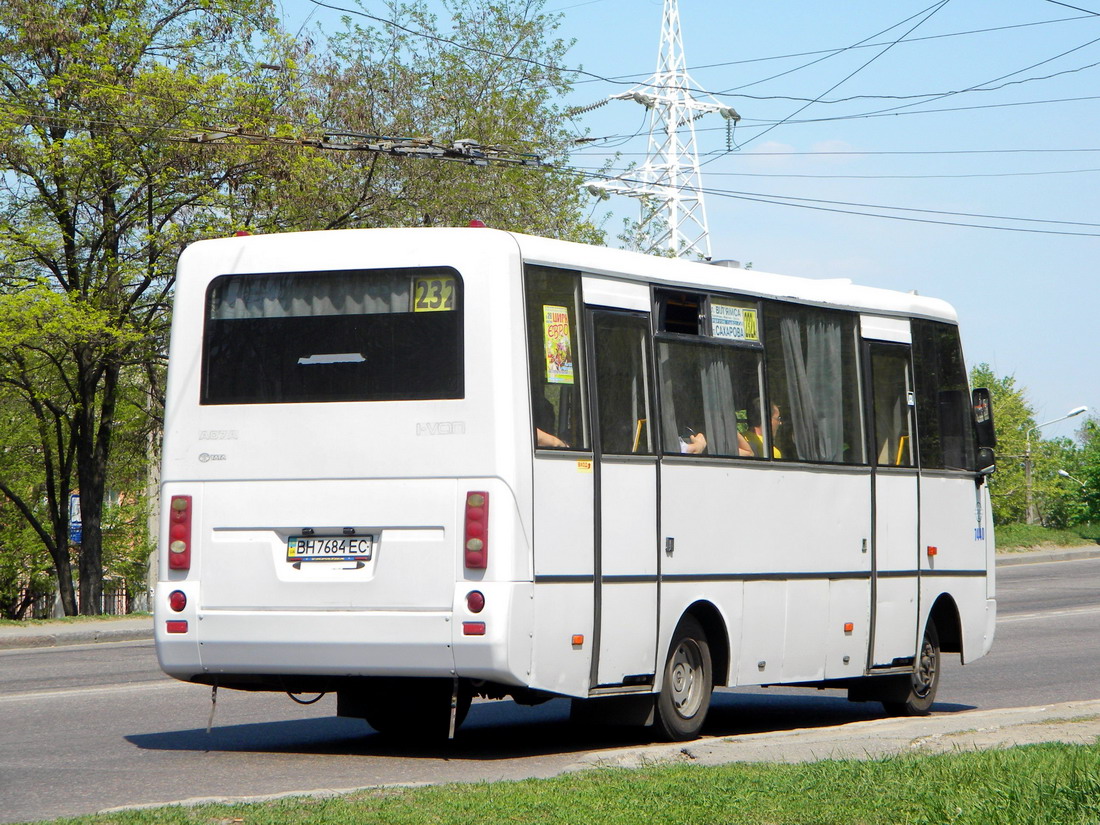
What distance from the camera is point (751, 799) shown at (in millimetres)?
6820

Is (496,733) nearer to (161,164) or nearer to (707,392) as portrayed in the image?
(707,392)

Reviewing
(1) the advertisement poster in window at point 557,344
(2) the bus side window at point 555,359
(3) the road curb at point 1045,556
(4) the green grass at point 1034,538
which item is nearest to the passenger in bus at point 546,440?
(2) the bus side window at point 555,359

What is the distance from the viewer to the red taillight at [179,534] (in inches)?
367

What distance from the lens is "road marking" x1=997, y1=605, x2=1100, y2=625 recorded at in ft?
75.5

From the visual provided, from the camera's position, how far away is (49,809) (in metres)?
7.41

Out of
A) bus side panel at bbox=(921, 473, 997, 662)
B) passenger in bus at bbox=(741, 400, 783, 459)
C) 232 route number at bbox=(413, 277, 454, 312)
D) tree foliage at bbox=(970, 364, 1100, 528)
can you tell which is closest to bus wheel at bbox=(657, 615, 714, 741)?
passenger in bus at bbox=(741, 400, 783, 459)

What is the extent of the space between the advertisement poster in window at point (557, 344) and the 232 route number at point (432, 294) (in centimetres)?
58

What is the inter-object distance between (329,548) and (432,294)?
160 cm

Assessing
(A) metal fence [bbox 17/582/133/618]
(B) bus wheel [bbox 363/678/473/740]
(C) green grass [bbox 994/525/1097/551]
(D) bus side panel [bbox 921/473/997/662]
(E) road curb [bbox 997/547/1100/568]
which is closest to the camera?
(B) bus wheel [bbox 363/678/473/740]

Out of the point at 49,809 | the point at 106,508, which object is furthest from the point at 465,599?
the point at 106,508

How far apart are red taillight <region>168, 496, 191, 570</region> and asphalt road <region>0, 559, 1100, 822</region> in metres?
1.17

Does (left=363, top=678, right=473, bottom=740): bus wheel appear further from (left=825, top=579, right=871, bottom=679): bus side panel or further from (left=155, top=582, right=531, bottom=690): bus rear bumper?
(left=825, top=579, right=871, bottom=679): bus side panel

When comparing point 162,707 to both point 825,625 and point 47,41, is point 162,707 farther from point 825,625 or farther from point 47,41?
point 47,41

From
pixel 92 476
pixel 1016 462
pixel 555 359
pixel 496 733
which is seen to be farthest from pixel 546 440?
pixel 1016 462
